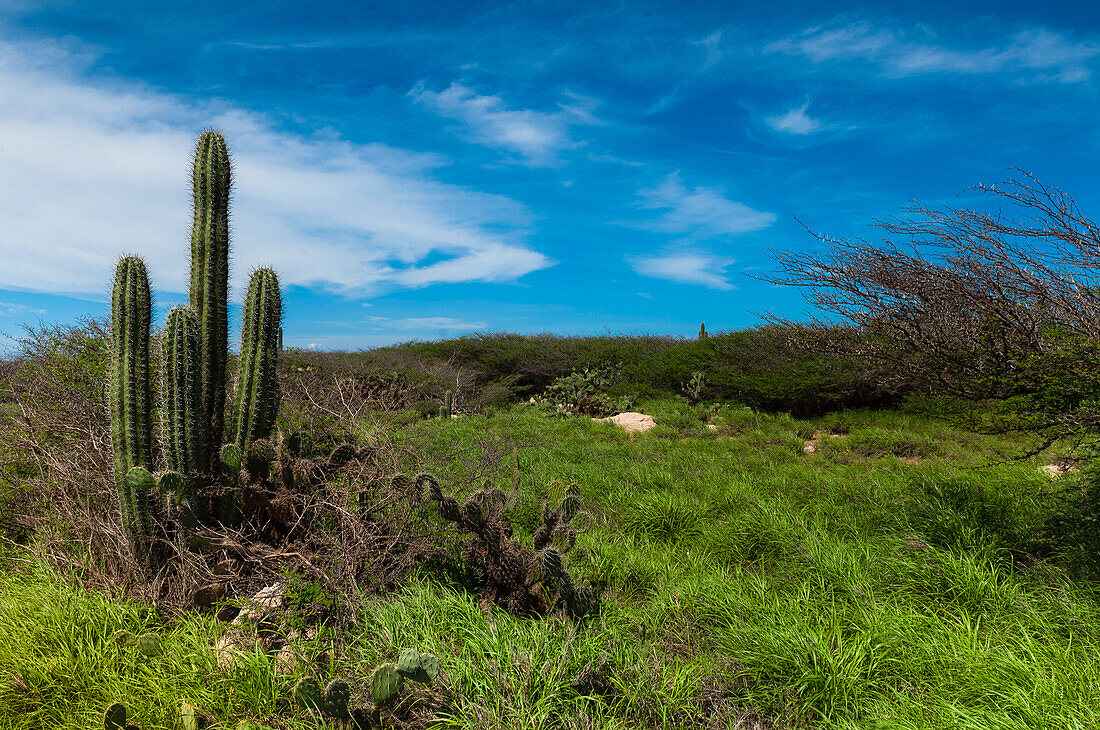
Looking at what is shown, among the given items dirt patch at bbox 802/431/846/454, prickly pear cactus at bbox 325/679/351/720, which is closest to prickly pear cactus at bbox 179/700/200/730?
prickly pear cactus at bbox 325/679/351/720

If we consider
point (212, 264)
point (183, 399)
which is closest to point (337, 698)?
point (183, 399)

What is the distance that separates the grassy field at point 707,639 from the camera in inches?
98.8

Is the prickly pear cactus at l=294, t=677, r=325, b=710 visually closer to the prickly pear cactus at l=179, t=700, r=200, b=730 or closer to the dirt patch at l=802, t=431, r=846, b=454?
the prickly pear cactus at l=179, t=700, r=200, b=730

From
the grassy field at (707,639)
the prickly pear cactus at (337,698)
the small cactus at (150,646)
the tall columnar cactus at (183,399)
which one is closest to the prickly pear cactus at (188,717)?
the grassy field at (707,639)

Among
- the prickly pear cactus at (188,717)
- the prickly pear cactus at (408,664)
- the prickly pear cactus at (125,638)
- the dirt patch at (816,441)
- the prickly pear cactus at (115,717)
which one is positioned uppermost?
the dirt patch at (816,441)

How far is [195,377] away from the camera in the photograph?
151 inches

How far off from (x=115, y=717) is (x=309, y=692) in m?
0.84

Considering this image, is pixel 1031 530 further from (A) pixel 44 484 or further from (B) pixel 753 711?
(A) pixel 44 484

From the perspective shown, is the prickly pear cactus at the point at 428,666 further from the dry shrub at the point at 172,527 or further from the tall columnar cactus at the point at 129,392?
the tall columnar cactus at the point at 129,392

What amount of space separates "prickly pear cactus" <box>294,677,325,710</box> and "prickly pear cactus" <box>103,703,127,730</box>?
759 millimetres

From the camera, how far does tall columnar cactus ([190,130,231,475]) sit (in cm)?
414

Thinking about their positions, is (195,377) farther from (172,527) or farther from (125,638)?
(125,638)

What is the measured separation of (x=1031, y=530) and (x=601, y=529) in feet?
10.7

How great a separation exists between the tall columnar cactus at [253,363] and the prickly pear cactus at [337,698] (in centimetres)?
219
